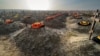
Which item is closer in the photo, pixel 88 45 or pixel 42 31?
pixel 88 45

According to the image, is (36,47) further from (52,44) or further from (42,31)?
(42,31)

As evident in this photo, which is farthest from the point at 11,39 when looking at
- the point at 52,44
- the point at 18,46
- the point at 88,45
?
the point at 88,45

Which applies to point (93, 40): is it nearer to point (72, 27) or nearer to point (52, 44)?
point (52, 44)

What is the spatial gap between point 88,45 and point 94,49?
1.60 metres

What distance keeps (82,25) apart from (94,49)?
1495cm

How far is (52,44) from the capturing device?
1169 inches

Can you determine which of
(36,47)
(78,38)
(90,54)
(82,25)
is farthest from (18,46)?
(82,25)

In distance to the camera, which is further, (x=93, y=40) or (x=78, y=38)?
(x=78, y=38)

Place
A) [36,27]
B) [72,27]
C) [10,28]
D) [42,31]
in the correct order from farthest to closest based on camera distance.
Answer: [10,28] < [72,27] < [36,27] < [42,31]

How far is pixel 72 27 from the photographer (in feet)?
131

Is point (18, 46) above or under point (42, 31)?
under

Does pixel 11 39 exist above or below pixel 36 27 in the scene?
below

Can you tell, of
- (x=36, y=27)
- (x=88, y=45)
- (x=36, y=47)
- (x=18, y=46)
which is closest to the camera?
(x=88, y=45)

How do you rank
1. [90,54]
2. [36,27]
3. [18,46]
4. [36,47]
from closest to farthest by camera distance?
1. [90,54]
2. [36,47]
3. [18,46]
4. [36,27]
